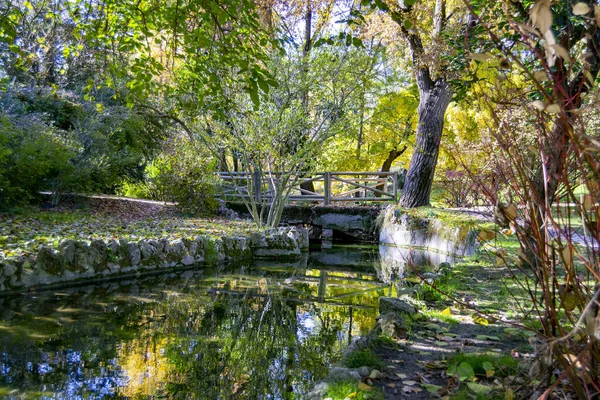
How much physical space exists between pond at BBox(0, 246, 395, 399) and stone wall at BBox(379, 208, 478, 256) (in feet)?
7.56

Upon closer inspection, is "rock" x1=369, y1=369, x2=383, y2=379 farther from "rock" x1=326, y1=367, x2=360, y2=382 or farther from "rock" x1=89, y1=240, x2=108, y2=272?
"rock" x1=89, y1=240, x2=108, y2=272

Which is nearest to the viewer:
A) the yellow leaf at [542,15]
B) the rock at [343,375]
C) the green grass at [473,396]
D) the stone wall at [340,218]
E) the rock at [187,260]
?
the yellow leaf at [542,15]

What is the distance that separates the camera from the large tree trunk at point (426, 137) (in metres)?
11.0

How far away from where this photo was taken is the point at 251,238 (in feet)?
30.2

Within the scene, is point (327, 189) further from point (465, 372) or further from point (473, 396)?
point (473, 396)

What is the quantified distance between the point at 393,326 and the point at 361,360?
2.22 ft

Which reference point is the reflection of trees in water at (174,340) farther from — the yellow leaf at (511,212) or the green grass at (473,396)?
the yellow leaf at (511,212)

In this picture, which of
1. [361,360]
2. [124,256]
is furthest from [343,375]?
[124,256]

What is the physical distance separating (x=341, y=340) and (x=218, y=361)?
1088 millimetres

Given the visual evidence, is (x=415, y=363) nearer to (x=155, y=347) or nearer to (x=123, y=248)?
(x=155, y=347)

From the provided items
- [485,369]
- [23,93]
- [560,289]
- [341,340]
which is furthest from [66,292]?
[23,93]

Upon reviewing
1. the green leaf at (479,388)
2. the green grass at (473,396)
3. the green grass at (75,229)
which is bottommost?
the green grass at (473,396)

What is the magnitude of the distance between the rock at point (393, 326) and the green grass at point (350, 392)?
3.21 feet

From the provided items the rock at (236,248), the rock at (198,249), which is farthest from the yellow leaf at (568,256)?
the rock at (236,248)
